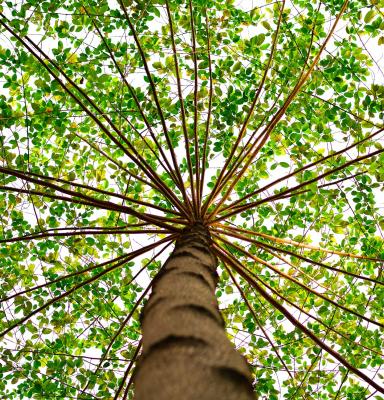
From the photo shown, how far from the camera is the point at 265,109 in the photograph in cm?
450

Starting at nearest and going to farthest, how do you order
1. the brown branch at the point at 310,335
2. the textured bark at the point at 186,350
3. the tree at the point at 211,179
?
the textured bark at the point at 186,350
the brown branch at the point at 310,335
the tree at the point at 211,179

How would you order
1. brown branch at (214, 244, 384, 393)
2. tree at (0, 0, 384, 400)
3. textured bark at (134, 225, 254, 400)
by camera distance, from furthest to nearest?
tree at (0, 0, 384, 400), brown branch at (214, 244, 384, 393), textured bark at (134, 225, 254, 400)

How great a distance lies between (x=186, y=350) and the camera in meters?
0.98

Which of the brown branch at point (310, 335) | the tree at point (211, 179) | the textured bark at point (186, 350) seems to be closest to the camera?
the textured bark at point (186, 350)

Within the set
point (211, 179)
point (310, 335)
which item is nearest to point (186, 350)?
point (310, 335)

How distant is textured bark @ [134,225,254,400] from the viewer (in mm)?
846

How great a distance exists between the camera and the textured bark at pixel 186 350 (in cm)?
85

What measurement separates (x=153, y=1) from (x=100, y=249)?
259 centimetres

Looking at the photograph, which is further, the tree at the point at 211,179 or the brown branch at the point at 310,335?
the tree at the point at 211,179

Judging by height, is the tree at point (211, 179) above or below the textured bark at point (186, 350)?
above

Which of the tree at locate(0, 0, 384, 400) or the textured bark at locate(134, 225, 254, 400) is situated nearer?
the textured bark at locate(134, 225, 254, 400)

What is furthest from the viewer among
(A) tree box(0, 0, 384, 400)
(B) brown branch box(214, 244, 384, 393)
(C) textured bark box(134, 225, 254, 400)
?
(A) tree box(0, 0, 384, 400)

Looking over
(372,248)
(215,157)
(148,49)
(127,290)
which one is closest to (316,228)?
(372,248)

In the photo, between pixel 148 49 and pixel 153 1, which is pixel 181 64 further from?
pixel 153 1
